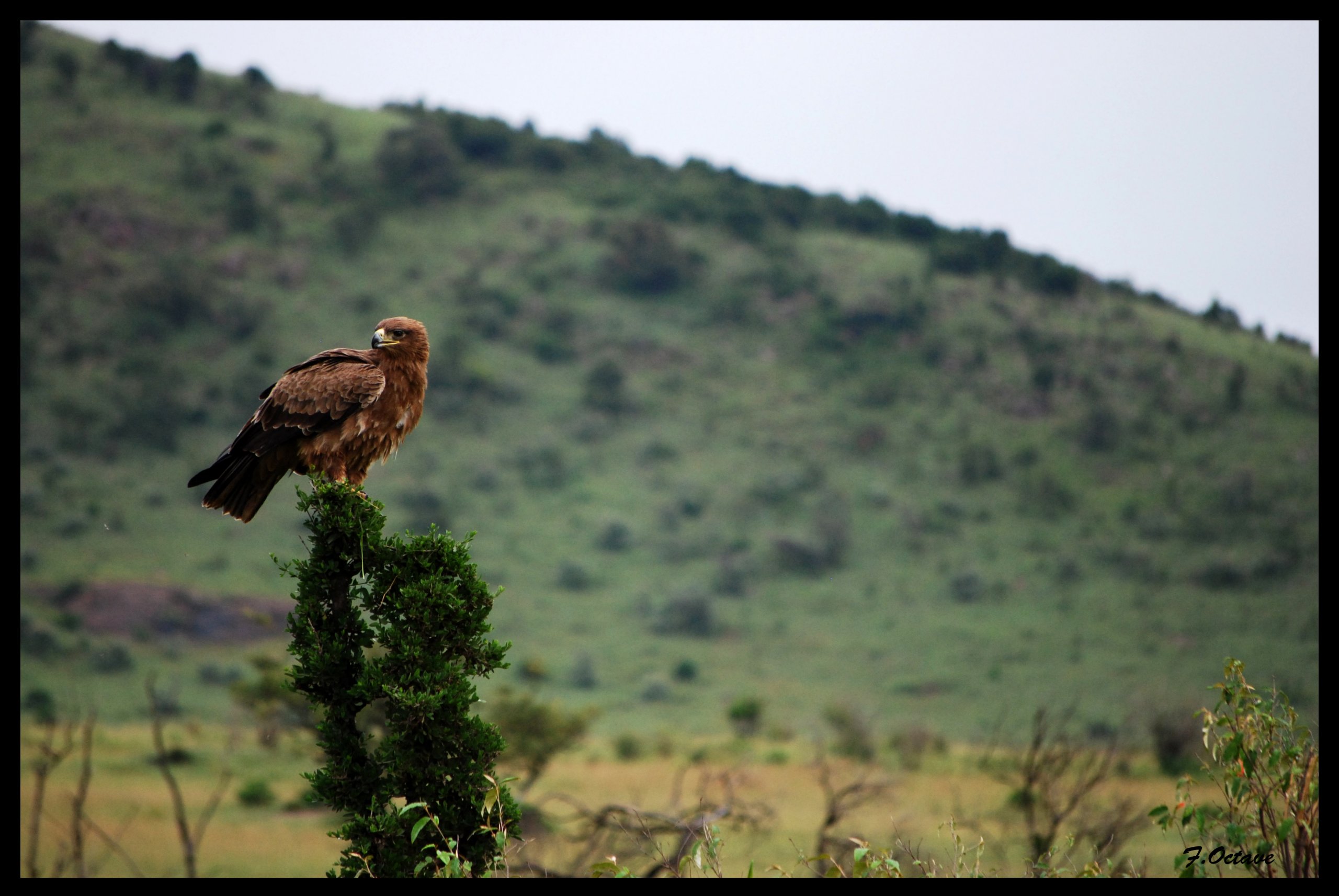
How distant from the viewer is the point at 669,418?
58.6 m

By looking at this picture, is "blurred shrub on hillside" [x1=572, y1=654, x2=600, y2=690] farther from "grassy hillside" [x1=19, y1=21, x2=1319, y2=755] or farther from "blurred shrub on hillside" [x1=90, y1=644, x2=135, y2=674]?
"blurred shrub on hillside" [x1=90, y1=644, x2=135, y2=674]

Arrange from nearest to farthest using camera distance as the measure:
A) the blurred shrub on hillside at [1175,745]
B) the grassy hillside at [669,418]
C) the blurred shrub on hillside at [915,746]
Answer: the blurred shrub on hillside at [1175,745] → the blurred shrub on hillside at [915,746] → the grassy hillside at [669,418]

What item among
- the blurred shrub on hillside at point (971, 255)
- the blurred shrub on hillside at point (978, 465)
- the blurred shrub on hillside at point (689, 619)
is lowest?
the blurred shrub on hillside at point (689, 619)

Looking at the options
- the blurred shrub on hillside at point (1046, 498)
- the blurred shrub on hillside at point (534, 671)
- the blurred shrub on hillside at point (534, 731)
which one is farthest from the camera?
the blurred shrub on hillside at point (1046, 498)

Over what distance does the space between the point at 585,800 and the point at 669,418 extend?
3354 centimetres

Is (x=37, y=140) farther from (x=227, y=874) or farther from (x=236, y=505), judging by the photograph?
(x=236, y=505)

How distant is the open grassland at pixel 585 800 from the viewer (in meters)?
20.7

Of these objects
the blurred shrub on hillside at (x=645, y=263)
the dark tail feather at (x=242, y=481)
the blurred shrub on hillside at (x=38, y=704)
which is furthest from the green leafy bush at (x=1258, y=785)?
the blurred shrub on hillside at (x=645, y=263)

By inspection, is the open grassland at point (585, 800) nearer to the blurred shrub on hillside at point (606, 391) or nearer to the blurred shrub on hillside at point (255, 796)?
the blurred shrub on hillside at point (255, 796)

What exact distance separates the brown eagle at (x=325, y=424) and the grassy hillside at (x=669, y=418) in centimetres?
1708

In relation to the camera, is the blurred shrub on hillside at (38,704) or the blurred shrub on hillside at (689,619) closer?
the blurred shrub on hillside at (38,704)

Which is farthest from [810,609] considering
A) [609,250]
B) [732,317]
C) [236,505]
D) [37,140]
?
[37,140]

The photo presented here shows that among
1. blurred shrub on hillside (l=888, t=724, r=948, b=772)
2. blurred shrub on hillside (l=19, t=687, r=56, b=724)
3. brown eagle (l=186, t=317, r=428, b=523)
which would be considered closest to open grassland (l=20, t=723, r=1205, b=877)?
blurred shrub on hillside (l=888, t=724, r=948, b=772)

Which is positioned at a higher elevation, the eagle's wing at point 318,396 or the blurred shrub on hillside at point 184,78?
the blurred shrub on hillside at point 184,78
